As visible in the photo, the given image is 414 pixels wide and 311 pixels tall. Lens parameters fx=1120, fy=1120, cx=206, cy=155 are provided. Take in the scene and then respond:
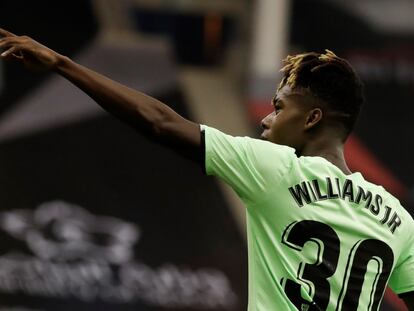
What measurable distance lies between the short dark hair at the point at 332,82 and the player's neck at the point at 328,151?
0.29 ft

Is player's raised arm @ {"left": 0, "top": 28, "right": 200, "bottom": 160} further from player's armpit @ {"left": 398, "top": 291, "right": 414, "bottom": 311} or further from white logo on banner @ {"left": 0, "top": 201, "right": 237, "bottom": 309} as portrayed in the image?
white logo on banner @ {"left": 0, "top": 201, "right": 237, "bottom": 309}

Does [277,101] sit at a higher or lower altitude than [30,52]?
lower

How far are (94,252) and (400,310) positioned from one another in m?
3.75

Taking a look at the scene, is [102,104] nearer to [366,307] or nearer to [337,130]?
[337,130]

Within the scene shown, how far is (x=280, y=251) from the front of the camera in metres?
3.70

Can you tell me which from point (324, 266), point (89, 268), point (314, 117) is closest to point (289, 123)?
point (314, 117)

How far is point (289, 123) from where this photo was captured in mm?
3859

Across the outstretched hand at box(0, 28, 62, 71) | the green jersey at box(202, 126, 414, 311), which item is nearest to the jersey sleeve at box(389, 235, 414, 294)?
the green jersey at box(202, 126, 414, 311)

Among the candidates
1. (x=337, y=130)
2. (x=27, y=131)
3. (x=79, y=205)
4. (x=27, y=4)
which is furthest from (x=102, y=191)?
(x=337, y=130)

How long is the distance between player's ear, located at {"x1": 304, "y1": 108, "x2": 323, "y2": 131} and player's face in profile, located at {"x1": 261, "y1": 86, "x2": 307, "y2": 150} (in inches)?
0.7

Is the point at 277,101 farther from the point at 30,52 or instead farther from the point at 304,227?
the point at 30,52

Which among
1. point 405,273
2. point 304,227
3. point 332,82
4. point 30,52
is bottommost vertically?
point 405,273

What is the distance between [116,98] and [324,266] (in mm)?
901

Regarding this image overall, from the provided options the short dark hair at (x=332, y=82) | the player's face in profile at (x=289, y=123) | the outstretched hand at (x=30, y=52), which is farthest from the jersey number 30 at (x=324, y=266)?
the outstretched hand at (x=30, y=52)
